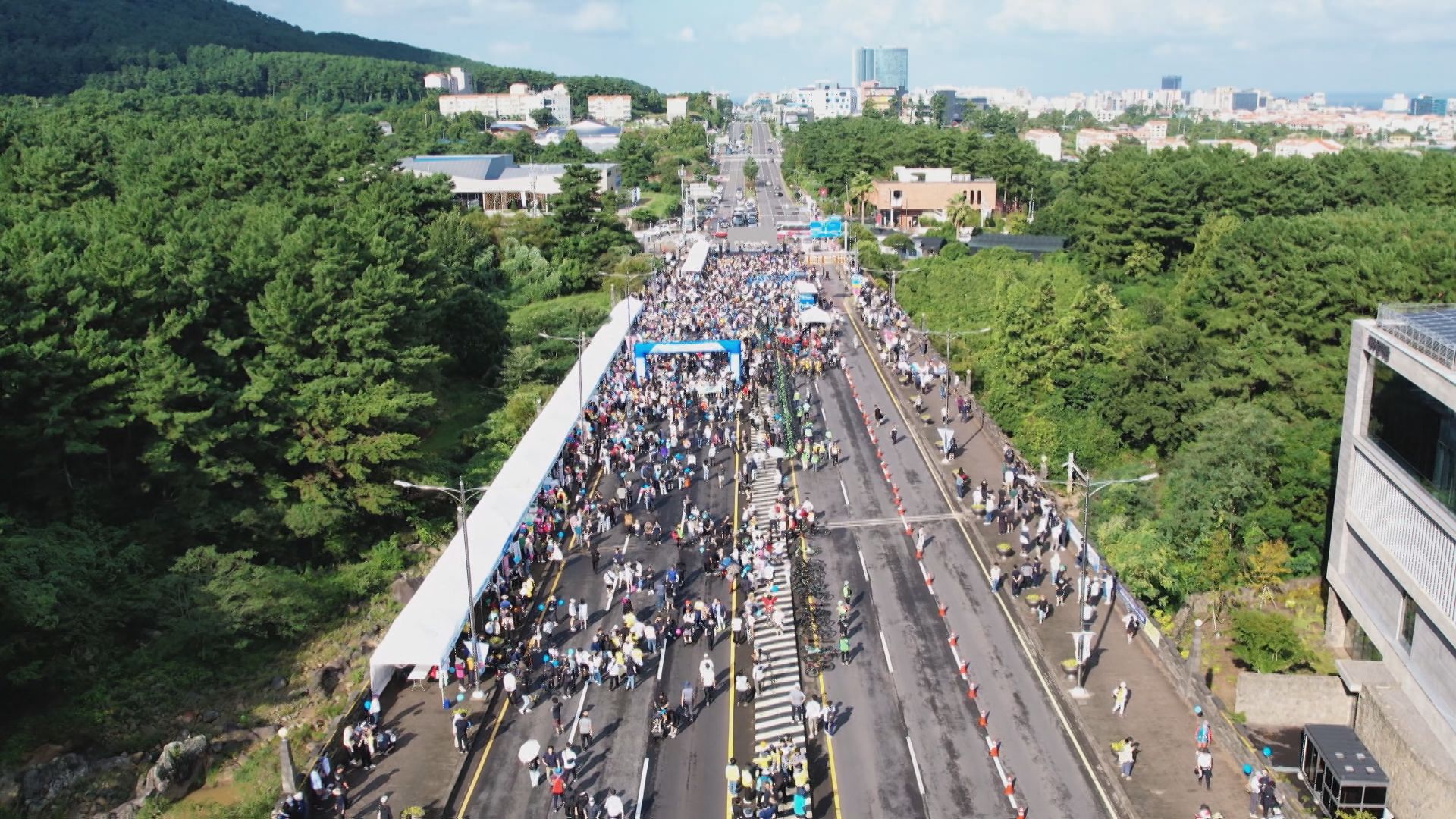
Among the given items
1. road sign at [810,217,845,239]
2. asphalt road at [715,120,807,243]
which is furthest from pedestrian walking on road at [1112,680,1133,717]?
asphalt road at [715,120,807,243]

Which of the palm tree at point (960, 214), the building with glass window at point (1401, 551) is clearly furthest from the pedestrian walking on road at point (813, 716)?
the palm tree at point (960, 214)

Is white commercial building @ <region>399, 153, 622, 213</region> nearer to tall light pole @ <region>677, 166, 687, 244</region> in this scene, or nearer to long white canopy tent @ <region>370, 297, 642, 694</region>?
tall light pole @ <region>677, 166, 687, 244</region>

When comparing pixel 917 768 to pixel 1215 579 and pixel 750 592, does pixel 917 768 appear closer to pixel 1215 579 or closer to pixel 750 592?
pixel 750 592

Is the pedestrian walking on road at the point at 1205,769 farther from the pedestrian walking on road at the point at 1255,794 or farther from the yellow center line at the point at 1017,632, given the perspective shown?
the yellow center line at the point at 1017,632

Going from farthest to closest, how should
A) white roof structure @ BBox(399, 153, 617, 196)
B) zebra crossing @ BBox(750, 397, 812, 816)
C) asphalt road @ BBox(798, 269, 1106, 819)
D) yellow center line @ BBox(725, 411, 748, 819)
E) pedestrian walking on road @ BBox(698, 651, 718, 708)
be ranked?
white roof structure @ BBox(399, 153, 617, 196)
pedestrian walking on road @ BBox(698, 651, 718, 708)
zebra crossing @ BBox(750, 397, 812, 816)
asphalt road @ BBox(798, 269, 1106, 819)
yellow center line @ BBox(725, 411, 748, 819)

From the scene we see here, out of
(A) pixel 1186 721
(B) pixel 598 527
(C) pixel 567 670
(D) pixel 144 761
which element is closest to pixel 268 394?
(B) pixel 598 527

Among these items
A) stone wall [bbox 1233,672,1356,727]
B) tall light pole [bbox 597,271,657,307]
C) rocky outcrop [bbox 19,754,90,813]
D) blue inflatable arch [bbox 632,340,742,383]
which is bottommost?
rocky outcrop [bbox 19,754,90,813]
